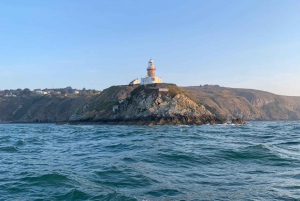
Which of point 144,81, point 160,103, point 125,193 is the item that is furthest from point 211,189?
point 144,81

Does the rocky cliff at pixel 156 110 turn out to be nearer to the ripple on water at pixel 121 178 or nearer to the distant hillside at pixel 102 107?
the distant hillside at pixel 102 107

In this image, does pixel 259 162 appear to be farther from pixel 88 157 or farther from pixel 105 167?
pixel 88 157

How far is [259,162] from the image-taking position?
55.5 ft

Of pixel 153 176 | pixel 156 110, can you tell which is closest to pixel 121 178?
pixel 153 176

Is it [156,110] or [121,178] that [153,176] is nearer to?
[121,178]

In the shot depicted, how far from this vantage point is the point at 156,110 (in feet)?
249

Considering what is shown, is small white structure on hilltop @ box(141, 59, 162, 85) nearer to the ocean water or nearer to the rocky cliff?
the rocky cliff

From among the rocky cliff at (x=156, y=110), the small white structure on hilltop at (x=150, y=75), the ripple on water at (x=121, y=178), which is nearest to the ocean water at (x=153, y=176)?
the ripple on water at (x=121, y=178)

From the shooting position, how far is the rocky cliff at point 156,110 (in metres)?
73.9

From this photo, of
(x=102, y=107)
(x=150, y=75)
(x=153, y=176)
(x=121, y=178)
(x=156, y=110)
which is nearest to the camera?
(x=121, y=178)

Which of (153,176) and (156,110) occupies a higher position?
(156,110)

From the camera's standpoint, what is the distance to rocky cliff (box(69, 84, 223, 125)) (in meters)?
73.9

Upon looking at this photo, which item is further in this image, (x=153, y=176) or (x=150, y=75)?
(x=150, y=75)

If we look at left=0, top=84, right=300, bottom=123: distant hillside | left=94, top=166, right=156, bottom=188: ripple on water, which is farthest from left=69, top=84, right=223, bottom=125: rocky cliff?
left=94, top=166, right=156, bottom=188: ripple on water
